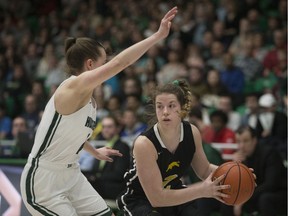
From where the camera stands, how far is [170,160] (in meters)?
4.29

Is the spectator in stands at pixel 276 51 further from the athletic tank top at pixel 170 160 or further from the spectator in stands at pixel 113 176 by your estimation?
the athletic tank top at pixel 170 160

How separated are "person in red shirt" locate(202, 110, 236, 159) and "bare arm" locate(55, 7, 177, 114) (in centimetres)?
409

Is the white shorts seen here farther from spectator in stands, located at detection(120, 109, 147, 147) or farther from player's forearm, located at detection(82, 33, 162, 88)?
spectator in stands, located at detection(120, 109, 147, 147)

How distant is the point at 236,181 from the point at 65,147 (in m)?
1.04

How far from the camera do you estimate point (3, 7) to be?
1563 cm

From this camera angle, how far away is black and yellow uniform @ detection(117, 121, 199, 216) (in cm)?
428

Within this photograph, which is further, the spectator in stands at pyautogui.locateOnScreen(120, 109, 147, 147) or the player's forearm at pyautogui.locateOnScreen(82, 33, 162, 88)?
the spectator in stands at pyautogui.locateOnScreen(120, 109, 147, 147)

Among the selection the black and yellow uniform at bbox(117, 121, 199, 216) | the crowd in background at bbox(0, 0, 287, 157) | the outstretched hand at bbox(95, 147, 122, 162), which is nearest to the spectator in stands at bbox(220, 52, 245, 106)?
the crowd in background at bbox(0, 0, 287, 157)

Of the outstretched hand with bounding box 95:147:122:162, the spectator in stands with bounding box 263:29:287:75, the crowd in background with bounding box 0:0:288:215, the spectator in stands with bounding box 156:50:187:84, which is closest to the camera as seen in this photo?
the outstretched hand with bounding box 95:147:122:162

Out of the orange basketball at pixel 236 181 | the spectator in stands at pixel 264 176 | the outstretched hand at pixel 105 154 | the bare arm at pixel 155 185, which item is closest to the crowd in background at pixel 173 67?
the spectator in stands at pixel 264 176

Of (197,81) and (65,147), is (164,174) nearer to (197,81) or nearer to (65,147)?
(65,147)

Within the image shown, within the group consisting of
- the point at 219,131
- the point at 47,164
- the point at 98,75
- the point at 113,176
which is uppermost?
the point at 98,75

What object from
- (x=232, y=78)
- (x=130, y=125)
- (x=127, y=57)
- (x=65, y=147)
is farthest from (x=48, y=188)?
(x=232, y=78)

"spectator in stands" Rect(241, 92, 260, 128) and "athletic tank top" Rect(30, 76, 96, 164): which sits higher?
"athletic tank top" Rect(30, 76, 96, 164)
